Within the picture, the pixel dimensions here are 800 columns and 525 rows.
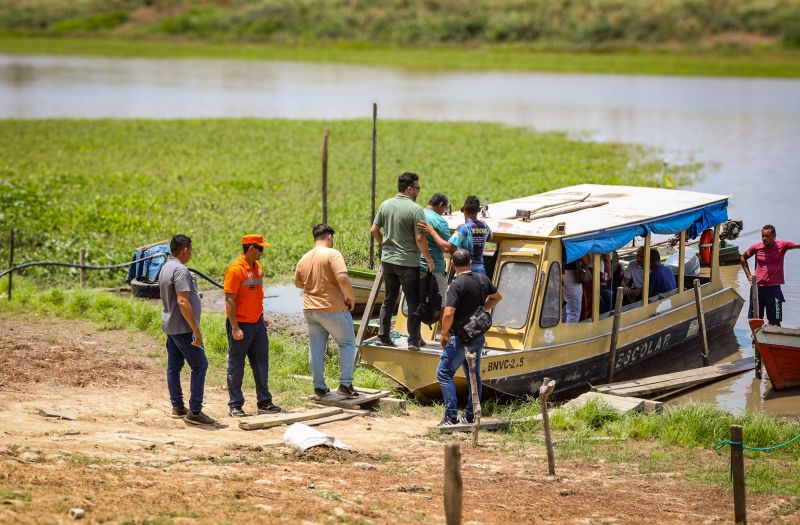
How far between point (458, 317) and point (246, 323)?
7.35 feet

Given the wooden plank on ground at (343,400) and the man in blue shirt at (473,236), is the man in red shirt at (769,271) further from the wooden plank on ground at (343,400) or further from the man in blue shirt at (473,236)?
the wooden plank on ground at (343,400)

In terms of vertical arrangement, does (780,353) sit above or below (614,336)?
below

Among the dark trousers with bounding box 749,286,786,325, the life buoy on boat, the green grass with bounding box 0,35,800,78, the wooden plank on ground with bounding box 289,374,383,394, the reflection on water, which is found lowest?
the reflection on water

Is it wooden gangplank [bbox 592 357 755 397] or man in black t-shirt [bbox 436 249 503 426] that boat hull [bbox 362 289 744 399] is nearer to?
wooden gangplank [bbox 592 357 755 397]

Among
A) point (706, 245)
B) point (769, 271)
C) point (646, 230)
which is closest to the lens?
point (646, 230)

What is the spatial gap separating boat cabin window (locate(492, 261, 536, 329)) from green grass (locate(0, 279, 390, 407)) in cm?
169

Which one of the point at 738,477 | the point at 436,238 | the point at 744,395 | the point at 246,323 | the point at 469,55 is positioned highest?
the point at 469,55

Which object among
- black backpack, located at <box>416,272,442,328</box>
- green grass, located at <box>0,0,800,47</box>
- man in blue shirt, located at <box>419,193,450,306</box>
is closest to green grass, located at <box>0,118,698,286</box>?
man in blue shirt, located at <box>419,193,450,306</box>

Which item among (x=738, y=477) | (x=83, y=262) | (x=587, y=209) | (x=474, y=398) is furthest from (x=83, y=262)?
(x=738, y=477)

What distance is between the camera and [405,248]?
13.3 metres

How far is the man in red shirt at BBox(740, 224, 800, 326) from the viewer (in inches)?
637

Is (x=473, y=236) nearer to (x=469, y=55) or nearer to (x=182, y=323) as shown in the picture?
(x=182, y=323)

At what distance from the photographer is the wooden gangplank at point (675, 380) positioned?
14.1 m

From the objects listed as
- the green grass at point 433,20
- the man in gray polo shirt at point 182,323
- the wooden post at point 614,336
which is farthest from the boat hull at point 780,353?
the green grass at point 433,20
